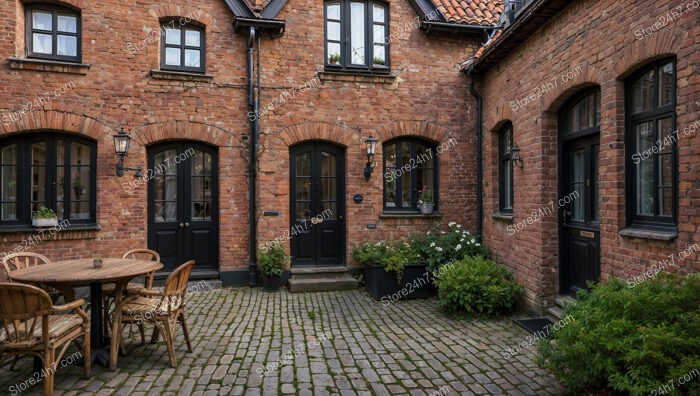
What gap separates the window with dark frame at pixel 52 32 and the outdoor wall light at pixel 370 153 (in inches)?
228

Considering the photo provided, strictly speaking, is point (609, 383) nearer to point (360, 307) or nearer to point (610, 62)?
point (610, 62)

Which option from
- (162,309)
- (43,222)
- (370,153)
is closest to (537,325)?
(370,153)

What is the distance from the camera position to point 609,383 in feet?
11.2

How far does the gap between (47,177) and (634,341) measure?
9267mm

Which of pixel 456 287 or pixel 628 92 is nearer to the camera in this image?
pixel 628 92

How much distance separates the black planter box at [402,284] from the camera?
794cm

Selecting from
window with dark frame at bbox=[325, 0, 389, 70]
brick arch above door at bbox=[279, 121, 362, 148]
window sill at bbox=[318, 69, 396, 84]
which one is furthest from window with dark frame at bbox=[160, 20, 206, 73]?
window with dark frame at bbox=[325, 0, 389, 70]

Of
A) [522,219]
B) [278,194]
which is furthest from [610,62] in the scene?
[278,194]

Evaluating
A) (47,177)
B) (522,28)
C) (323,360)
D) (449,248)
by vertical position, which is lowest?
(323,360)

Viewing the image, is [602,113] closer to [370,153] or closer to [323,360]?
[370,153]

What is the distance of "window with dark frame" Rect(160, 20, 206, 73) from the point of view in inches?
338

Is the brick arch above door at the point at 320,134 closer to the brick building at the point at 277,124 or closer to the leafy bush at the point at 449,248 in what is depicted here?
the brick building at the point at 277,124

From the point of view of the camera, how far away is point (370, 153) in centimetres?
884

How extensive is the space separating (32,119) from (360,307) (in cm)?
673
